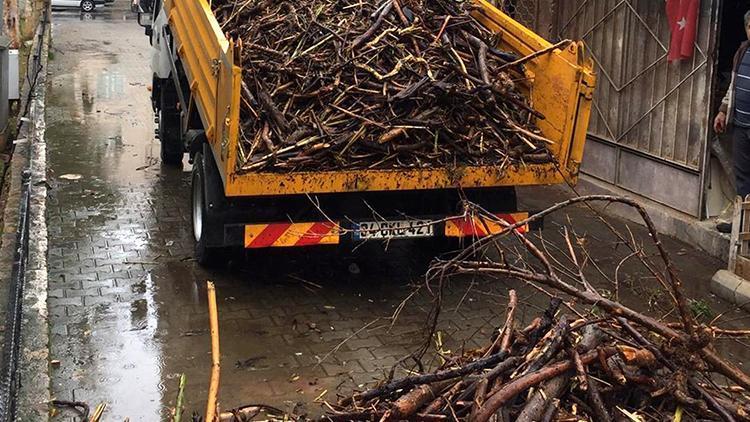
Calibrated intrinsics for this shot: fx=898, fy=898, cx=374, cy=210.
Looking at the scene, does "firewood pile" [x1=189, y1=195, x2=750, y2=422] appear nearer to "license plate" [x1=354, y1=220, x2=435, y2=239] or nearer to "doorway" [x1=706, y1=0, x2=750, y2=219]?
"license plate" [x1=354, y1=220, x2=435, y2=239]

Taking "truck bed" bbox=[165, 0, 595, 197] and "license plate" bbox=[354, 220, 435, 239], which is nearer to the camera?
"truck bed" bbox=[165, 0, 595, 197]

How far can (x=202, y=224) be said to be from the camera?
6555mm

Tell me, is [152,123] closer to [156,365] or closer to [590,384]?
[156,365]

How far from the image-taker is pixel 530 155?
636 cm

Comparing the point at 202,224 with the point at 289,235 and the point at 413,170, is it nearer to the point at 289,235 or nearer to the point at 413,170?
the point at 289,235

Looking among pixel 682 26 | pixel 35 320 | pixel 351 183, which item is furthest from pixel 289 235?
pixel 682 26

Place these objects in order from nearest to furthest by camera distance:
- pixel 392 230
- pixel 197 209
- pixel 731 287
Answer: pixel 392 230 < pixel 731 287 < pixel 197 209

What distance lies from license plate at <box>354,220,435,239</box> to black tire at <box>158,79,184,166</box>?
477 cm

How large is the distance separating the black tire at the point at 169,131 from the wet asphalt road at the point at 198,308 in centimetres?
66

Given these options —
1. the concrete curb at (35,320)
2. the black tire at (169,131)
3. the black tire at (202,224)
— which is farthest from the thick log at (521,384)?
the black tire at (169,131)

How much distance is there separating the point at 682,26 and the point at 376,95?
319 cm

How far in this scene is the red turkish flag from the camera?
7812 millimetres

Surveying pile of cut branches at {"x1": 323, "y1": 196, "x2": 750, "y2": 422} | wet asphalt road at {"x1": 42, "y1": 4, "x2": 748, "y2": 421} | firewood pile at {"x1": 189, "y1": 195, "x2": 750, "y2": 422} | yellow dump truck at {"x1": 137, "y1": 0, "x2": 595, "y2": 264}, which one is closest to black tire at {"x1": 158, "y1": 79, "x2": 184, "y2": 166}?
wet asphalt road at {"x1": 42, "y1": 4, "x2": 748, "y2": 421}

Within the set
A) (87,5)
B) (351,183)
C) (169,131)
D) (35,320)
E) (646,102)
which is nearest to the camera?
(35,320)
